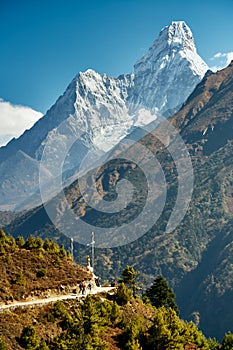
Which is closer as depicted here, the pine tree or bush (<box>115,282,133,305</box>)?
bush (<box>115,282,133,305</box>)

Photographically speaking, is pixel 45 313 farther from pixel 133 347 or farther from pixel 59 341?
pixel 133 347

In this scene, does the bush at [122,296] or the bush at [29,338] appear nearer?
the bush at [29,338]

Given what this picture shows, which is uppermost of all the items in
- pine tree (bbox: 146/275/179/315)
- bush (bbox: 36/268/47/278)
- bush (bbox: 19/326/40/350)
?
pine tree (bbox: 146/275/179/315)

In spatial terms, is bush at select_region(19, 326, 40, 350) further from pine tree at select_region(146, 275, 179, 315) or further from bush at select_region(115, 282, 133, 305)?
pine tree at select_region(146, 275, 179, 315)

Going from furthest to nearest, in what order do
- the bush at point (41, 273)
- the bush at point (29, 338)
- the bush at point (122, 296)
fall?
the bush at point (122, 296), the bush at point (41, 273), the bush at point (29, 338)

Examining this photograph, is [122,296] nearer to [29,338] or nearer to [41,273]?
[41,273]

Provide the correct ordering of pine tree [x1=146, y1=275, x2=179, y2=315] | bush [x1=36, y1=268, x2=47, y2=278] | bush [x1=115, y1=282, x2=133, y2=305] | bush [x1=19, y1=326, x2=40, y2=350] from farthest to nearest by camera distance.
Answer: pine tree [x1=146, y1=275, x2=179, y2=315]
bush [x1=115, y1=282, x2=133, y2=305]
bush [x1=36, y1=268, x2=47, y2=278]
bush [x1=19, y1=326, x2=40, y2=350]

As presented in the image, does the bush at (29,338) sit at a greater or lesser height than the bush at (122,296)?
lesser

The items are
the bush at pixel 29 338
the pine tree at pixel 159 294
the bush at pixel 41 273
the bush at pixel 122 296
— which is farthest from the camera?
the pine tree at pixel 159 294

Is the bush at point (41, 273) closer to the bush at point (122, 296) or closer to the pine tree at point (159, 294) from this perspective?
the bush at point (122, 296)

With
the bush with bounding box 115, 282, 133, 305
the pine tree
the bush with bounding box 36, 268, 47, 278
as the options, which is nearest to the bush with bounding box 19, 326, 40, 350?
the bush with bounding box 36, 268, 47, 278

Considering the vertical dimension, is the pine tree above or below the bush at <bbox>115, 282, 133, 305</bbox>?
above

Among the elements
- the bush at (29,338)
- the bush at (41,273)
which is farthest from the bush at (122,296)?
the bush at (29,338)

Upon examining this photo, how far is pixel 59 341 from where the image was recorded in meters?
37.3
